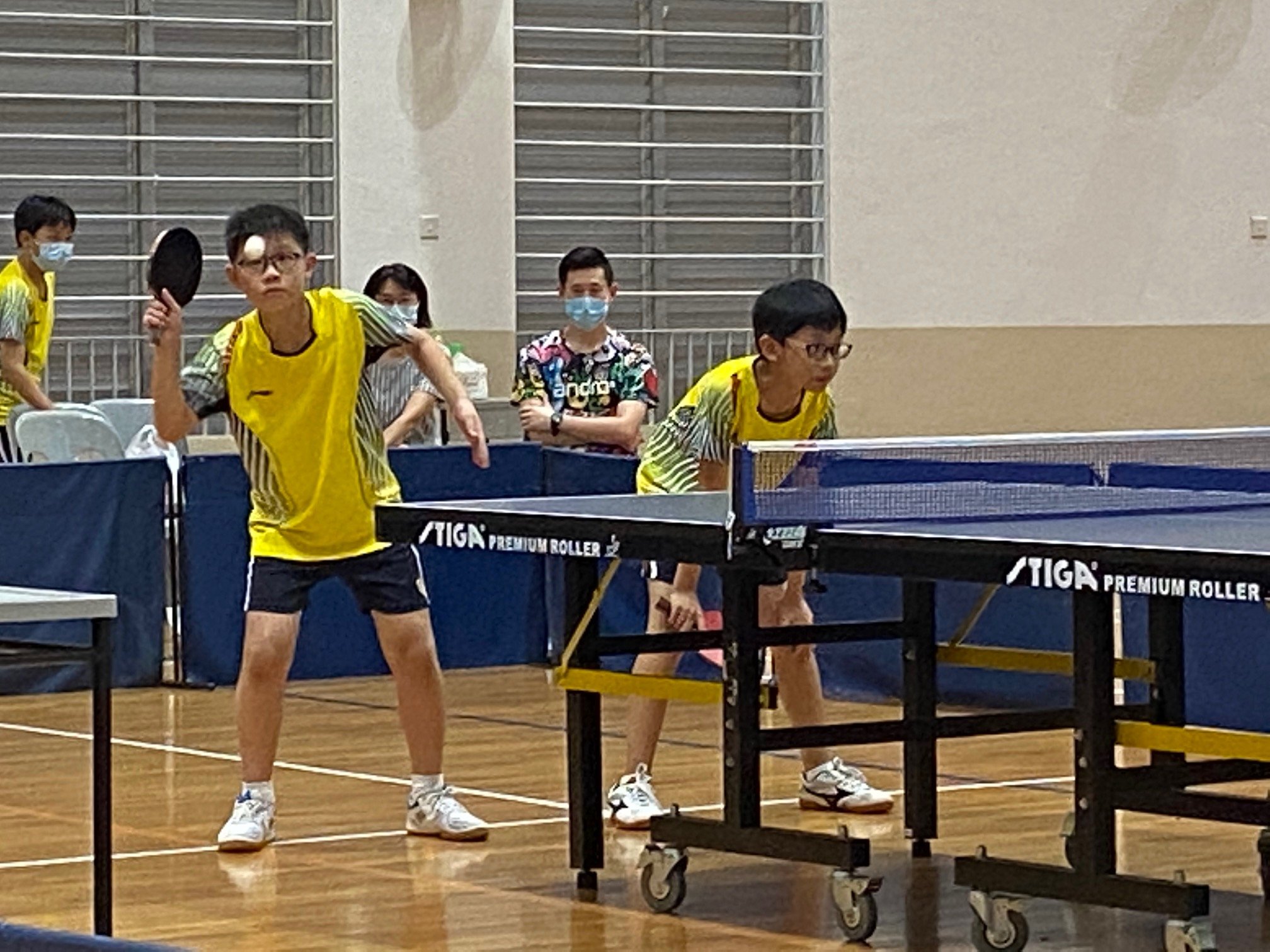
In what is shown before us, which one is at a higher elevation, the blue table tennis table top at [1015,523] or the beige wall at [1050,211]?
the beige wall at [1050,211]

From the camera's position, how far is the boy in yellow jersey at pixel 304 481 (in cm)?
672

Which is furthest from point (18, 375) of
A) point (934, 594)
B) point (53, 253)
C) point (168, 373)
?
point (934, 594)

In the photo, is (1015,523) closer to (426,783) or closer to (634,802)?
(634,802)

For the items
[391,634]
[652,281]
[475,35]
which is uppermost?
[475,35]

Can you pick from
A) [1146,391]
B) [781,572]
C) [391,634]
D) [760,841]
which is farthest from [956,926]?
[1146,391]

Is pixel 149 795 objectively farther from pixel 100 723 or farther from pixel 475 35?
pixel 475 35

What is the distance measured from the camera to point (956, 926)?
18.9 feet

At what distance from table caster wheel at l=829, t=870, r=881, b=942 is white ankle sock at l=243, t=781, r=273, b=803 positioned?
1.73 m

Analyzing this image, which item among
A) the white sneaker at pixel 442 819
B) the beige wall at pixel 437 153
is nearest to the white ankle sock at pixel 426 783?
the white sneaker at pixel 442 819

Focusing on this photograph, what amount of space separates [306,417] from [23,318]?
15.6 ft

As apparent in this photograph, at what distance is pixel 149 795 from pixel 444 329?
6784mm

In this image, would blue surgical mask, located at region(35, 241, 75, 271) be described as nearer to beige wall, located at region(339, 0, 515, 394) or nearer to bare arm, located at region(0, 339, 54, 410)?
bare arm, located at region(0, 339, 54, 410)

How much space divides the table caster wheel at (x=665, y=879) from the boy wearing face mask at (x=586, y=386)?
11.8 feet

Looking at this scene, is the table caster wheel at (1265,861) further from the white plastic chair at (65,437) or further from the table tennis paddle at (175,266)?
the white plastic chair at (65,437)
